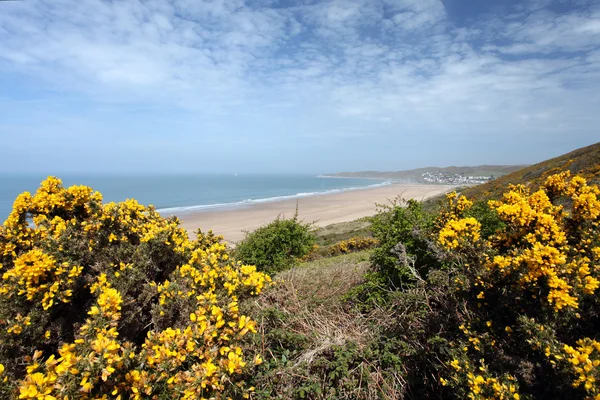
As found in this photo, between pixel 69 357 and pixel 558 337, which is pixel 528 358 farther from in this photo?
pixel 69 357

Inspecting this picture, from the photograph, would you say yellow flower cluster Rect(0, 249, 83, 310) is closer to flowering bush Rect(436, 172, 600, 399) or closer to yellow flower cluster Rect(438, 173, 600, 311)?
flowering bush Rect(436, 172, 600, 399)

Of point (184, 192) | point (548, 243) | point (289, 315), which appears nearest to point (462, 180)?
point (184, 192)

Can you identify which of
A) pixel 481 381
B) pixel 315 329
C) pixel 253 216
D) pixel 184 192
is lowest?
pixel 253 216

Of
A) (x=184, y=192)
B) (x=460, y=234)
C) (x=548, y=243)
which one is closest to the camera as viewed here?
(x=548, y=243)

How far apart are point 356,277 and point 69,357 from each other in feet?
14.8

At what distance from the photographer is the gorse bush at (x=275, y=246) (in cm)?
1138

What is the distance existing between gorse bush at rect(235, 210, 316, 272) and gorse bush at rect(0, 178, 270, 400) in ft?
21.9

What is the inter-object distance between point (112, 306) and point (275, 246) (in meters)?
9.48

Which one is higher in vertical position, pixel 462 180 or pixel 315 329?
pixel 315 329

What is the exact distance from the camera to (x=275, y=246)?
12.2 m

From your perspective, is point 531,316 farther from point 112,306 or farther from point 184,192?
point 184,192

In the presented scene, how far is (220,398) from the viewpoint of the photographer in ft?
7.83

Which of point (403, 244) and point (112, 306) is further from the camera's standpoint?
point (403, 244)

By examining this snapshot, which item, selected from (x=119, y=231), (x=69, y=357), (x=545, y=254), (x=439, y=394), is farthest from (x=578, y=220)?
(x=119, y=231)
